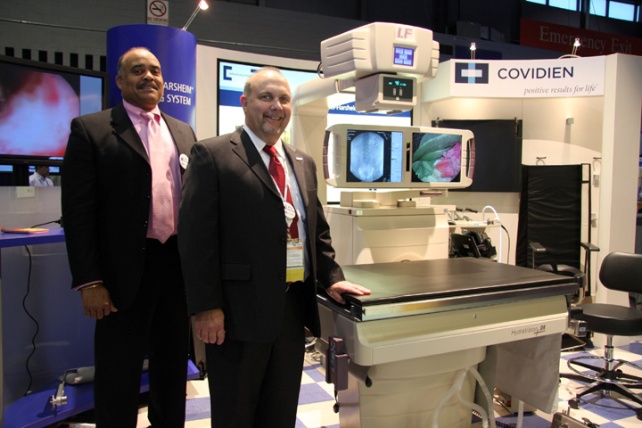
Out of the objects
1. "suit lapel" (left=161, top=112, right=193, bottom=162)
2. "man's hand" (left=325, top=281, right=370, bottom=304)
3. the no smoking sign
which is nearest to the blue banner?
"suit lapel" (left=161, top=112, right=193, bottom=162)

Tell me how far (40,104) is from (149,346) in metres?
1.51

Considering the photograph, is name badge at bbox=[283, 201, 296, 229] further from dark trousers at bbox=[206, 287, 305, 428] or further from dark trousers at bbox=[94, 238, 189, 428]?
dark trousers at bbox=[94, 238, 189, 428]

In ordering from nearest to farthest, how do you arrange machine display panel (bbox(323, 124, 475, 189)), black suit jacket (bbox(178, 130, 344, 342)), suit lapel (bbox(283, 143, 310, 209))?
black suit jacket (bbox(178, 130, 344, 342)), suit lapel (bbox(283, 143, 310, 209)), machine display panel (bbox(323, 124, 475, 189))

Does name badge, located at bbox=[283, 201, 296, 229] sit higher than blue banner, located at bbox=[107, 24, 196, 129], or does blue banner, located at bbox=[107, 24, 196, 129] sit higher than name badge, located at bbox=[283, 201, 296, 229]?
blue banner, located at bbox=[107, 24, 196, 129]

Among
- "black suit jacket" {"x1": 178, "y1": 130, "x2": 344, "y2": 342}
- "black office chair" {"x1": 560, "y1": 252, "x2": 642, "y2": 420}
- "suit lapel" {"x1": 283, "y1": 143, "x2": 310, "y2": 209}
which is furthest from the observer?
"black office chair" {"x1": 560, "y1": 252, "x2": 642, "y2": 420}

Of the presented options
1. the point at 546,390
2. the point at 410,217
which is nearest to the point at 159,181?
the point at 410,217

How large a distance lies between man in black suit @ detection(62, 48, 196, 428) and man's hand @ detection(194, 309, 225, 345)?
46 centimetres

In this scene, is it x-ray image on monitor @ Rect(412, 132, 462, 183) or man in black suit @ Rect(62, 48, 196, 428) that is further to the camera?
x-ray image on monitor @ Rect(412, 132, 462, 183)

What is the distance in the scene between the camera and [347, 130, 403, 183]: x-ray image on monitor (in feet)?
8.57

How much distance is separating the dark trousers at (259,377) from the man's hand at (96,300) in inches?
19.2

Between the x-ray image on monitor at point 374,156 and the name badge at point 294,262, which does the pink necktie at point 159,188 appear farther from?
the x-ray image on monitor at point 374,156

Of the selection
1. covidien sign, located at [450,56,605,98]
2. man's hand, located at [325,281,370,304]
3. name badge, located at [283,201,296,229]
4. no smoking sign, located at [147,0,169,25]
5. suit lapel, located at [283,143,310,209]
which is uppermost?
no smoking sign, located at [147,0,169,25]

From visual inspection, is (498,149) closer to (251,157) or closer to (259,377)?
(251,157)

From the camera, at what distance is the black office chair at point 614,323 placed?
10.6ft
